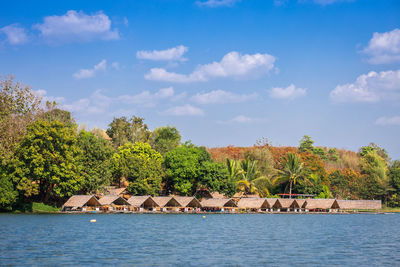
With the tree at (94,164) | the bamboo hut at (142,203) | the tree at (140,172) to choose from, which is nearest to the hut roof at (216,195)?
the tree at (140,172)

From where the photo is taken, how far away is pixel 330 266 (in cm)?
2500

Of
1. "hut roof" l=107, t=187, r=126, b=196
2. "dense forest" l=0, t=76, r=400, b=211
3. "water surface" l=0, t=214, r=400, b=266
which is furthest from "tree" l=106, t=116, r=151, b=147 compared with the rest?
"water surface" l=0, t=214, r=400, b=266

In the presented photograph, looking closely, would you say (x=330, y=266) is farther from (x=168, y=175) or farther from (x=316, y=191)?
(x=316, y=191)

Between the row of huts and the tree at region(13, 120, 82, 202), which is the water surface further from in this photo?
the row of huts

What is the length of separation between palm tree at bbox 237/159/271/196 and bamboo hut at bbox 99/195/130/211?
66.8 feet

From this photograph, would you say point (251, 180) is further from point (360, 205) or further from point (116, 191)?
point (116, 191)

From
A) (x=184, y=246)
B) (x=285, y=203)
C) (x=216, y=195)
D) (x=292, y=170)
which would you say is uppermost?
(x=292, y=170)

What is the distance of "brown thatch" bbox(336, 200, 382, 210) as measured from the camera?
83250mm

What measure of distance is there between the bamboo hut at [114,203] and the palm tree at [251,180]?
20.4 meters

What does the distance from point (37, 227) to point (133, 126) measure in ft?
178

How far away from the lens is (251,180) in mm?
81188

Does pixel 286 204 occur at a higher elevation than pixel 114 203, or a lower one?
higher

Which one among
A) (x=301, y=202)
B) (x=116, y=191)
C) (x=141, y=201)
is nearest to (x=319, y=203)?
(x=301, y=202)

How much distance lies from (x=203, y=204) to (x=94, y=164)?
1852 cm
